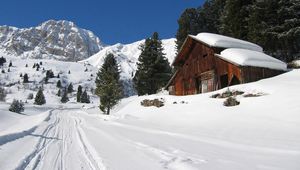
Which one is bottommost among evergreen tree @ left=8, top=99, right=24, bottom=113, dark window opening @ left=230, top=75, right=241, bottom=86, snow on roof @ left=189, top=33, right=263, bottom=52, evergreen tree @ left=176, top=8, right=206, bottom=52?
evergreen tree @ left=8, top=99, right=24, bottom=113

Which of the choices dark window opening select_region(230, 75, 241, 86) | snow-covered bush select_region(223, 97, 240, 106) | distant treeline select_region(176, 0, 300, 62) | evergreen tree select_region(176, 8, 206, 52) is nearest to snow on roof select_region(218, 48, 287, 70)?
dark window opening select_region(230, 75, 241, 86)

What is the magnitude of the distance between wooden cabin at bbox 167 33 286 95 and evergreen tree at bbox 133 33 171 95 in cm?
1052

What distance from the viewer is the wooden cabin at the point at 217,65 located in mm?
25125

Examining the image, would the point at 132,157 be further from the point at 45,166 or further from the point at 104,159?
the point at 45,166

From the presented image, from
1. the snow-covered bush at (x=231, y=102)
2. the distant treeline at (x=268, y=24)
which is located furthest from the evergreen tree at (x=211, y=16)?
the snow-covered bush at (x=231, y=102)

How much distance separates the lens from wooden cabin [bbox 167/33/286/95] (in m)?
25.1

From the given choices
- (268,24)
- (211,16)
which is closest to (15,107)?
(211,16)

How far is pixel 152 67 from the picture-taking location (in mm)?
48531

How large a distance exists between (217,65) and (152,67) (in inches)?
814

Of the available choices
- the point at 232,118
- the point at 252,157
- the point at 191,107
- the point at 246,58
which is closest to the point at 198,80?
the point at 246,58

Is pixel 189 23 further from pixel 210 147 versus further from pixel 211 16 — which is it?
pixel 210 147

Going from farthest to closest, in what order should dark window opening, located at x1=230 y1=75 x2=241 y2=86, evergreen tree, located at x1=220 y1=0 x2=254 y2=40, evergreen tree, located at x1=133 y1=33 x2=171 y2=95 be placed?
evergreen tree, located at x1=133 y1=33 x2=171 y2=95 < evergreen tree, located at x1=220 y1=0 x2=254 y2=40 < dark window opening, located at x1=230 y1=75 x2=241 y2=86

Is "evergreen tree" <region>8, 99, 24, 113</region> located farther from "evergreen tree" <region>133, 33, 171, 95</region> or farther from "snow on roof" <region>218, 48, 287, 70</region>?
"snow on roof" <region>218, 48, 287, 70</region>

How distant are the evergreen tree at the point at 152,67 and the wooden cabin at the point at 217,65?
10525 millimetres
